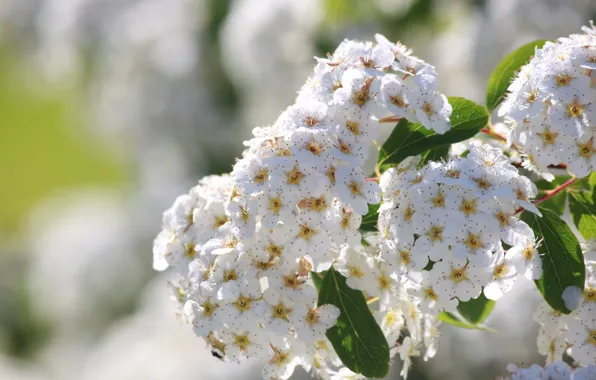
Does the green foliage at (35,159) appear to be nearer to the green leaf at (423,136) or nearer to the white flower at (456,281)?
the green leaf at (423,136)

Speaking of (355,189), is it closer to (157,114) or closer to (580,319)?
(580,319)

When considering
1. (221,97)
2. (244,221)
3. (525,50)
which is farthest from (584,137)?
(221,97)

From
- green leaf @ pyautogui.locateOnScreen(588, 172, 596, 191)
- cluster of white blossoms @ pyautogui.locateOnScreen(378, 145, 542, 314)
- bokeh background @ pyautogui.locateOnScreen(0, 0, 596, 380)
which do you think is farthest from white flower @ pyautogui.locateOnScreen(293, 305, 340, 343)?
bokeh background @ pyautogui.locateOnScreen(0, 0, 596, 380)

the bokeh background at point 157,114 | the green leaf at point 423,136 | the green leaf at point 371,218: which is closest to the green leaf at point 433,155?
the green leaf at point 423,136

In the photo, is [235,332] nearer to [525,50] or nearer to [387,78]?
[387,78]

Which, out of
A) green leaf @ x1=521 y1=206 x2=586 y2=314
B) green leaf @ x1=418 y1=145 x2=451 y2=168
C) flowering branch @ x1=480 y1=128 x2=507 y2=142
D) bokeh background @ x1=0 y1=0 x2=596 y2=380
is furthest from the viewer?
bokeh background @ x1=0 y1=0 x2=596 y2=380

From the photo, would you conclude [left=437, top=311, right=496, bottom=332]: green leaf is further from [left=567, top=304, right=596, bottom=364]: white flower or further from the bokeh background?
the bokeh background
